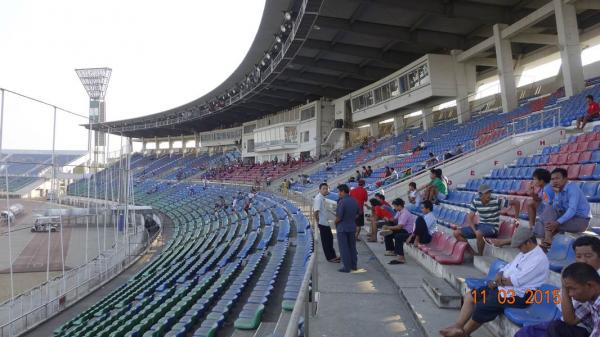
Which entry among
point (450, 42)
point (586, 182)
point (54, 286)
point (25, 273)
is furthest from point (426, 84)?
point (25, 273)

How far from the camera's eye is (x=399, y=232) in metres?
6.01

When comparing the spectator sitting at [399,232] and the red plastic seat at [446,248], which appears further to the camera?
the spectator sitting at [399,232]

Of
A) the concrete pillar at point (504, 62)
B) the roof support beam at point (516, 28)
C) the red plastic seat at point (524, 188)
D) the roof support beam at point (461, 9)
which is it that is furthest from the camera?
the concrete pillar at point (504, 62)

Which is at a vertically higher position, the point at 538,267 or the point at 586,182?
the point at 586,182

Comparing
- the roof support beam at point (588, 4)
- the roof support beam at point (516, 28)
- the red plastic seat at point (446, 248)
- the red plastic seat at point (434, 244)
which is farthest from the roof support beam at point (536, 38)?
the red plastic seat at point (446, 248)

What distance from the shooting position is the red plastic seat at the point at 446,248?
5.12m

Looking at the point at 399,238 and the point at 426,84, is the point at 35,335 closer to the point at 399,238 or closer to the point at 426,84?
the point at 399,238

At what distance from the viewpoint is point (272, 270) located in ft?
23.3

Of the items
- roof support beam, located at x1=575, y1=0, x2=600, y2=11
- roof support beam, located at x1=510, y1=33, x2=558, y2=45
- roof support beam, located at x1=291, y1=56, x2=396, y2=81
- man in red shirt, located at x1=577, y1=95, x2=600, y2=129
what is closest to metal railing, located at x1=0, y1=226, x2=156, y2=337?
man in red shirt, located at x1=577, y1=95, x2=600, y2=129

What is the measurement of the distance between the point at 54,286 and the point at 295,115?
25.0 metres

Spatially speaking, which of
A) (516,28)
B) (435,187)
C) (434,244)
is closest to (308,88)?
(516,28)

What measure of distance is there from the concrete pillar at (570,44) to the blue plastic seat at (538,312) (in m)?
12.2

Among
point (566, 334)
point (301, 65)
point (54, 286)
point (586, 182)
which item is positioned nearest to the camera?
point (566, 334)
